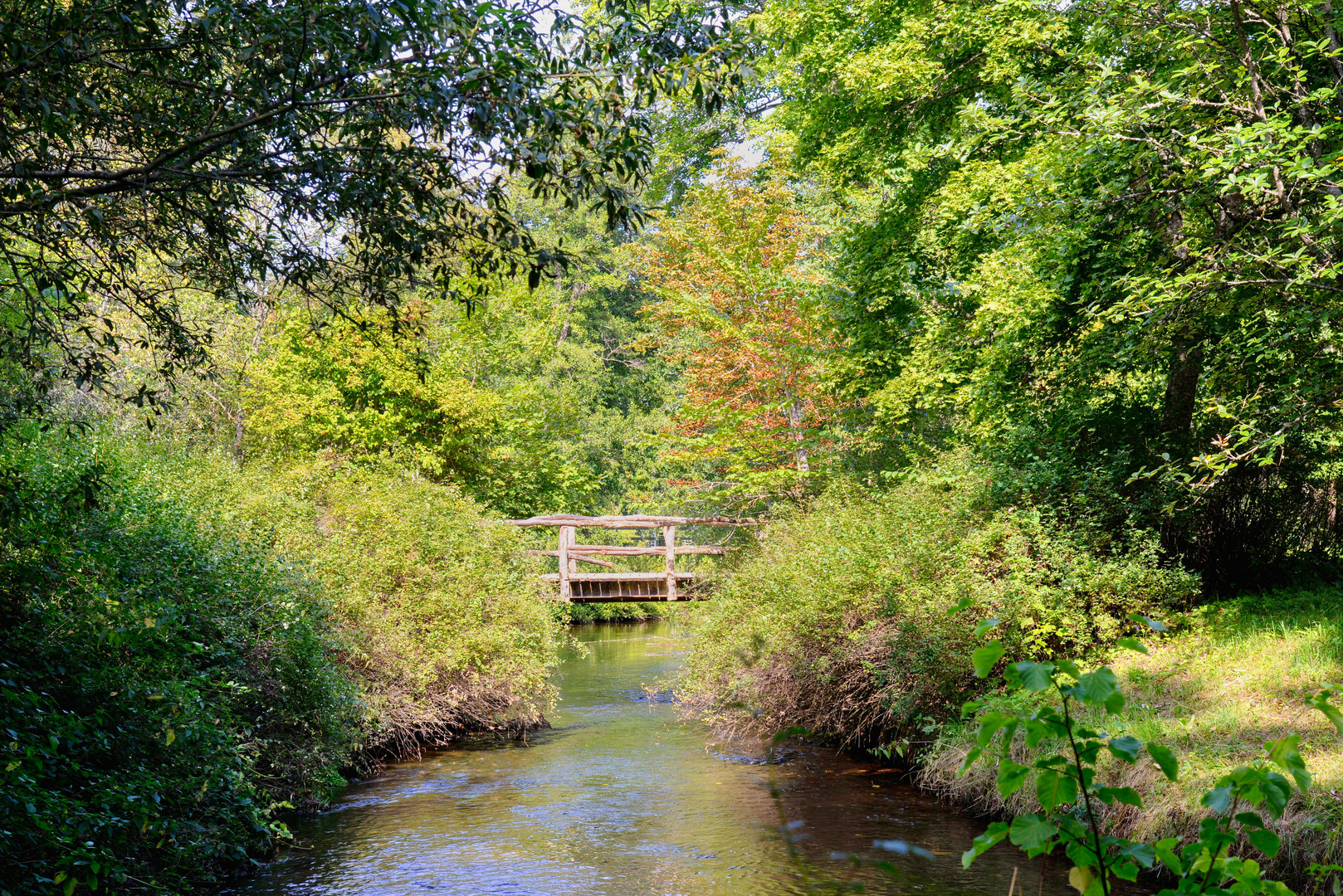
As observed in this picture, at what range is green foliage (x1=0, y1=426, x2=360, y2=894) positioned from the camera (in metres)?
5.15

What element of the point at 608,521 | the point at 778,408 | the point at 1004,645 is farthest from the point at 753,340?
the point at 1004,645

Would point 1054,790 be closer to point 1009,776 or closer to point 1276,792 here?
point 1009,776

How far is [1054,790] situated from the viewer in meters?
2.04

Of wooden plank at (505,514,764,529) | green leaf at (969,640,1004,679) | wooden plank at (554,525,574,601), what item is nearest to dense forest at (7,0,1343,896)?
green leaf at (969,640,1004,679)

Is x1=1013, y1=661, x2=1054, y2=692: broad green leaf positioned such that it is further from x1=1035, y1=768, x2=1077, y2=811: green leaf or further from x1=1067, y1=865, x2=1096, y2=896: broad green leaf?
x1=1067, y1=865, x2=1096, y2=896: broad green leaf

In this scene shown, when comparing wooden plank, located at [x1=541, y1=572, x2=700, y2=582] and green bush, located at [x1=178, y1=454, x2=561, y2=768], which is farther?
wooden plank, located at [x1=541, y1=572, x2=700, y2=582]

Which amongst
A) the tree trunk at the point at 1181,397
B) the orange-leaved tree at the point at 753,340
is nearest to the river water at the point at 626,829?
the tree trunk at the point at 1181,397

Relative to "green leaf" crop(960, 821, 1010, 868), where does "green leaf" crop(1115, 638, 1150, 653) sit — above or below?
above

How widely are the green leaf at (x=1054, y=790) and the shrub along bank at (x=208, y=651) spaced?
423 centimetres

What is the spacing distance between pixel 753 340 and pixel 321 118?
16.1 m

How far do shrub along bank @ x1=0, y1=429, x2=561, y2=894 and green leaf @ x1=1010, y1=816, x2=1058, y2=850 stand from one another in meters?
4.19

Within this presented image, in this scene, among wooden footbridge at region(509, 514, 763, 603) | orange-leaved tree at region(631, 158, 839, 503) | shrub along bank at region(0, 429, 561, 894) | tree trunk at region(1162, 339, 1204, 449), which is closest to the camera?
shrub along bank at region(0, 429, 561, 894)

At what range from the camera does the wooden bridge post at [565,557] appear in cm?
2261

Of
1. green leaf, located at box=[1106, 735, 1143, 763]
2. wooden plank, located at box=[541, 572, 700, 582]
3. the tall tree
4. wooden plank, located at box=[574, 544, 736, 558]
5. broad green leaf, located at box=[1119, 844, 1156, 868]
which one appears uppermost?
the tall tree
